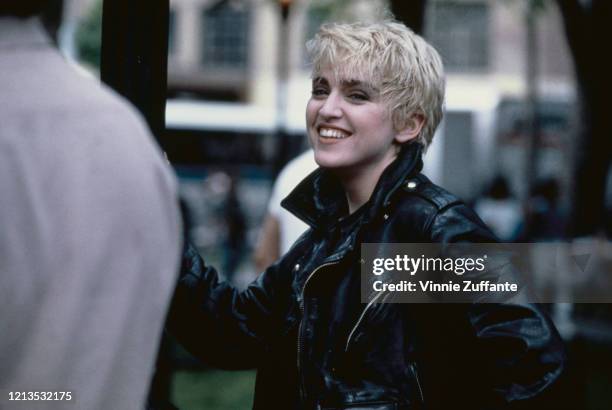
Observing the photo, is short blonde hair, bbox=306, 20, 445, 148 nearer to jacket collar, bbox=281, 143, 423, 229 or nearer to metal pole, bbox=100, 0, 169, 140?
A: jacket collar, bbox=281, 143, 423, 229

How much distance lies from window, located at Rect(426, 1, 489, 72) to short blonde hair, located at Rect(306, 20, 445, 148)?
31.0 m

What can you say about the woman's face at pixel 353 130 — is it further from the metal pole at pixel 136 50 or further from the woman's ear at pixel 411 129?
the metal pole at pixel 136 50

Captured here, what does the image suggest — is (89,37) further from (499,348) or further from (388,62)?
(499,348)

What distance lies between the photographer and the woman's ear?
2.27m

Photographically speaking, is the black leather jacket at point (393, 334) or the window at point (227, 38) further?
the window at point (227, 38)

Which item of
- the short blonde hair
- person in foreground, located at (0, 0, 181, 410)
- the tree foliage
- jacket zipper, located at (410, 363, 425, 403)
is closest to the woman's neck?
the short blonde hair

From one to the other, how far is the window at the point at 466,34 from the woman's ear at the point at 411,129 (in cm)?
3100

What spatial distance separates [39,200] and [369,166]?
1.10m

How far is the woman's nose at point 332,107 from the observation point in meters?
2.22

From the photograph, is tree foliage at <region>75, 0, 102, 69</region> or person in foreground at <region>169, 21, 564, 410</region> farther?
tree foliage at <region>75, 0, 102, 69</region>

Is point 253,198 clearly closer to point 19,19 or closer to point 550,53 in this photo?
point 550,53

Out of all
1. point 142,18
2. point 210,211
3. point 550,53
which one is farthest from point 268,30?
point 142,18

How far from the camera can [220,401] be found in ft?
23.2

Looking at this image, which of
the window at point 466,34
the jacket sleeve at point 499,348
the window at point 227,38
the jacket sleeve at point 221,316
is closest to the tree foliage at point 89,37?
the window at point 227,38
